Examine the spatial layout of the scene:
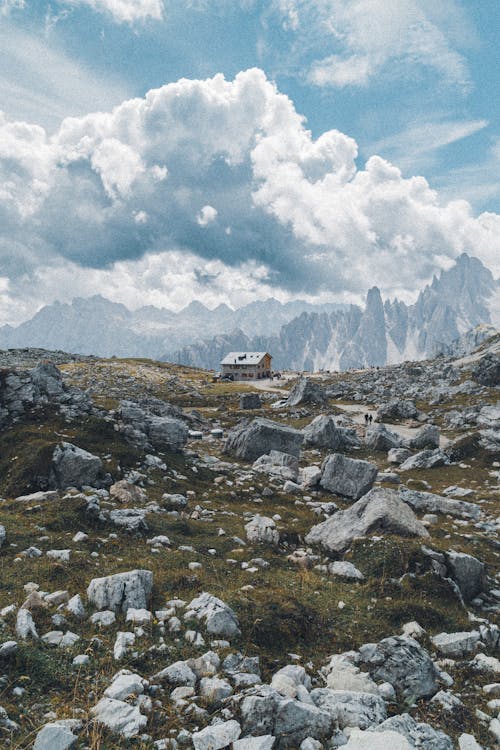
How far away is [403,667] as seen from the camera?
8305 millimetres

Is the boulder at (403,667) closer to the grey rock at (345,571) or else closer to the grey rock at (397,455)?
the grey rock at (345,571)

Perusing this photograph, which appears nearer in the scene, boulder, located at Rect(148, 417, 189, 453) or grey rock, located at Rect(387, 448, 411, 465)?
boulder, located at Rect(148, 417, 189, 453)

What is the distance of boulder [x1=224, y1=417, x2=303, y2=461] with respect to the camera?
33.4 metres

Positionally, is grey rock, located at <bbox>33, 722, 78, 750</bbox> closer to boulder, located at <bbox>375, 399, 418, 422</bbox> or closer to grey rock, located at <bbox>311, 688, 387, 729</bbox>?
grey rock, located at <bbox>311, 688, 387, 729</bbox>

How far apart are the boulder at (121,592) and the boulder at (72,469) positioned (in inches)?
374

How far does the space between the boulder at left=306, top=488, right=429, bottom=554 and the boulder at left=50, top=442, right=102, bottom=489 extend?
9.91 meters

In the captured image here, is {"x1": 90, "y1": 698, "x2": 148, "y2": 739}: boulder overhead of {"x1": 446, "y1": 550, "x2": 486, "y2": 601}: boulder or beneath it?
overhead

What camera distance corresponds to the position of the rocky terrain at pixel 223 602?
657cm

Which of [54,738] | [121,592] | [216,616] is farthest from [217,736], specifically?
[121,592]

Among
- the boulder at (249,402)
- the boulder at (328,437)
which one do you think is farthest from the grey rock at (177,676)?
the boulder at (249,402)

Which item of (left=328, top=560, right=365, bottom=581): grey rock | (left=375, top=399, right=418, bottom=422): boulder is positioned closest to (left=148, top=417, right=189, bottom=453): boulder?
(left=328, top=560, right=365, bottom=581): grey rock

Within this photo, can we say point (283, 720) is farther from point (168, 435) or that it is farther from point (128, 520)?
point (168, 435)

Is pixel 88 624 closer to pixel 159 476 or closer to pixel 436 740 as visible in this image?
pixel 436 740

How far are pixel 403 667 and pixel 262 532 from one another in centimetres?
789
